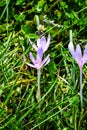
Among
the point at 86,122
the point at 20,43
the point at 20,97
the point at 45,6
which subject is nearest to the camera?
the point at 86,122

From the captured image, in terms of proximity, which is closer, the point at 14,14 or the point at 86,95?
the point at 86,95

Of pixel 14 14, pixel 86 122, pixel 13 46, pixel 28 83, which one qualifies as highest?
pixel 14 14

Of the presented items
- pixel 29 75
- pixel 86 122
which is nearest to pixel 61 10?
pixel 29 75

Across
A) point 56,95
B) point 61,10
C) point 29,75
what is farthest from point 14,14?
point 56,95

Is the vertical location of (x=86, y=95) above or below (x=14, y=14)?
below

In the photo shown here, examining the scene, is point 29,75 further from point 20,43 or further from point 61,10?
point 61,10

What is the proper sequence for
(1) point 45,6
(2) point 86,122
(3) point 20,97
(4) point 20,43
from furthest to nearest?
1. (1) point 45,6
2. (4) point 20,43
3. (3) point 20,97
4. (2) point 86,122
